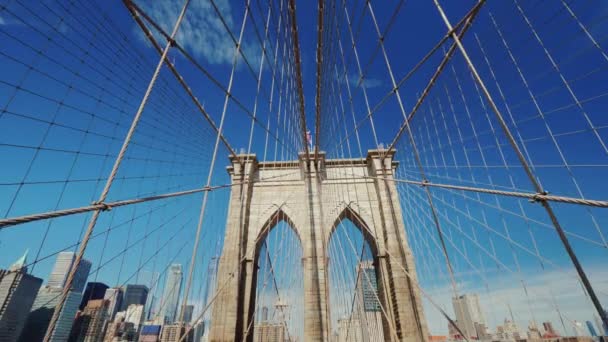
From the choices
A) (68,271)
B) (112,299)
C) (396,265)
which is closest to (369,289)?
(396,265)

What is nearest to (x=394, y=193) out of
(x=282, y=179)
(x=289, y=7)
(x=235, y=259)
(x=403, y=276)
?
(x=403, y=276)

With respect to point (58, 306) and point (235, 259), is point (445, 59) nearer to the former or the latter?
point (58, 306)

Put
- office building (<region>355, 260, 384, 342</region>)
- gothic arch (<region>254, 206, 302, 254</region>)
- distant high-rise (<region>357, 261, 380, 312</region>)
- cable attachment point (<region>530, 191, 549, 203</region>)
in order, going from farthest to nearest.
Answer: gothic arch (<region>254, 206, 302, 254</region>), office building (<region>355, 260, 384, 342</region>), distant high-rise (<region>357, 261, 380, 312</region>), cable attachment point (<region>530, 191, 549, 203</region>)

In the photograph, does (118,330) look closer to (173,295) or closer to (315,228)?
(315,228)

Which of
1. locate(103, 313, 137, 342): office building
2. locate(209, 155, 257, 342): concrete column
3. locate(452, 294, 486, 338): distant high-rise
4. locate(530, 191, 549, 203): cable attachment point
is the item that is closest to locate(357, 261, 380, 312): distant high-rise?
locate(452, 294, 486, 338): distant high-rise

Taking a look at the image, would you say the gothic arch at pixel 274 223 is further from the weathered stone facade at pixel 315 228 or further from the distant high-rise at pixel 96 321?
the distant high-rise at pixel 96 321

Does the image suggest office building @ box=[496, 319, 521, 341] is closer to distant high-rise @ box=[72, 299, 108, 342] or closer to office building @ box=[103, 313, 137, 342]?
distant high-rise @ box=[72, 299, 108, 342]

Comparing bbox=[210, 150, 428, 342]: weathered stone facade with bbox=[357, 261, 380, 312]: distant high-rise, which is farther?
bbox=[210, 150, 428, 342]: weathered stone facade

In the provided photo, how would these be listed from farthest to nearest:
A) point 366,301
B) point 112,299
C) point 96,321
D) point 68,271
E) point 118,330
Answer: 1. point 366,301
2. point 118,330
3. point 68,271
4. point 96,321
5. point 112,299
